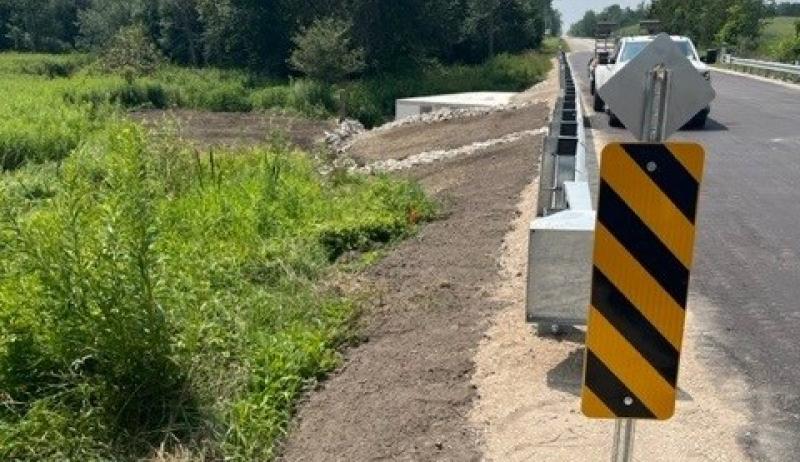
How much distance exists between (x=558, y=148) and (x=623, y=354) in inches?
164

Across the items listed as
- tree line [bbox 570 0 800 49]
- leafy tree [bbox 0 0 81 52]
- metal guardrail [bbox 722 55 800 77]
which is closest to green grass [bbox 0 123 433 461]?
metal guardrail [bbox 722 55 800 77]

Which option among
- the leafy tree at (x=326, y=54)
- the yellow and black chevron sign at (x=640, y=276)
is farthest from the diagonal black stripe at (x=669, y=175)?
the leafy tree at (x=326, y=54)

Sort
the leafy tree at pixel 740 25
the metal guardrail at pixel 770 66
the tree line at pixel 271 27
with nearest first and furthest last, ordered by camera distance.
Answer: the metal guardrail at pixel 770 66 < the tree line at pixel 271 27 < the leafy tree at pixel 740 25

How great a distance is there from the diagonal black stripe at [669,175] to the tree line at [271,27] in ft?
130

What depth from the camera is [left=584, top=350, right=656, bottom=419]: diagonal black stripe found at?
2920mm

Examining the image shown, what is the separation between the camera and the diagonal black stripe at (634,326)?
111 inches

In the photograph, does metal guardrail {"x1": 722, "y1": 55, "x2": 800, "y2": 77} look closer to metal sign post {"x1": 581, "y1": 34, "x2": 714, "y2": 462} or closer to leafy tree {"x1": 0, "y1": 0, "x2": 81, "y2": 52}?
metal sign post {"x1": 581, "y1": 34, "x2": 714, "y2": 462}

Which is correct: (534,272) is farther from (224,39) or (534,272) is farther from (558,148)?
(224,39)

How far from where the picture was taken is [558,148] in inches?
268

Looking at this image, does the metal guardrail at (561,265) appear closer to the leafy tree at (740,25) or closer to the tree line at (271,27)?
the tree line at (271,27)

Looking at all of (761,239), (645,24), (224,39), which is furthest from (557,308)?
(224,39)

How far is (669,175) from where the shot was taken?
2672 millimetres

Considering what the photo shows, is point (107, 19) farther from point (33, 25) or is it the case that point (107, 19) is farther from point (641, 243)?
point (641, 243)

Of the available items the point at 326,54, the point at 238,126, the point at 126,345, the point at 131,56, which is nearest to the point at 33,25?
the point at 131,56
